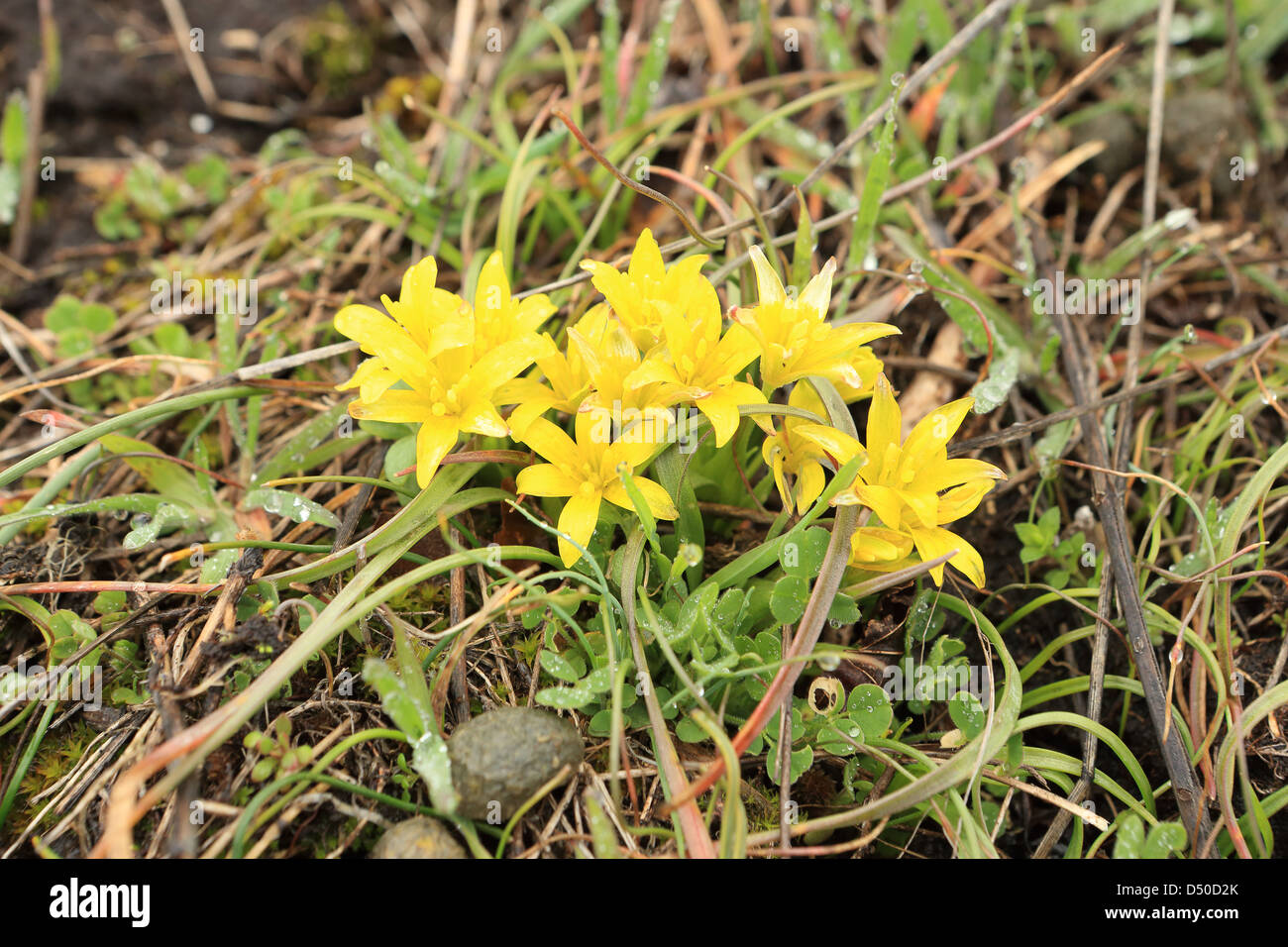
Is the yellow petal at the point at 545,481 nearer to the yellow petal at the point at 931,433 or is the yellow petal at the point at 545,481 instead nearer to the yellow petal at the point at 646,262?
the yellow petal at the point at 646,262

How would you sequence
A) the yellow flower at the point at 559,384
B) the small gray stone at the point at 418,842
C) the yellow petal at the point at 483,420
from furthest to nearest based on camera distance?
the yellow flower at the point at 559,384 → the yellow petal at the point at 483,420 → the small gray stone at the point at 418,842

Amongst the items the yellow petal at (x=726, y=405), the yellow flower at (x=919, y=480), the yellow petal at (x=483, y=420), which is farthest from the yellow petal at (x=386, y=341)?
the yellow flower at (x=919, y=480)

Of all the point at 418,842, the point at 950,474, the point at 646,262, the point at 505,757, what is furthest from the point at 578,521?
the point at 950,474

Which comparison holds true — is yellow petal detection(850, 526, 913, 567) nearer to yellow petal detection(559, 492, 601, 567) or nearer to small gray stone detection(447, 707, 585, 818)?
yellow petal detection(559, 492, 601, 567)

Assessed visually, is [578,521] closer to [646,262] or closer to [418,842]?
[646,262]

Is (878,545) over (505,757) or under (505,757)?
over

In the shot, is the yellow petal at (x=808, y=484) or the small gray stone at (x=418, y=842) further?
the yellow petal at (x=808, y=484)

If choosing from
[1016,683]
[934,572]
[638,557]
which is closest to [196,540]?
[638,557]
